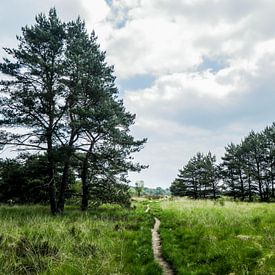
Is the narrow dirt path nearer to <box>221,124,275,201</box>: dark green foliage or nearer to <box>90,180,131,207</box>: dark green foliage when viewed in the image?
<box>90,180,131,207</box>: dark green foliage

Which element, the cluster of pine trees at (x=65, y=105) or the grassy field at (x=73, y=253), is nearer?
the grassy field at (x=73, y=253)

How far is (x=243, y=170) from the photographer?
2377 inches

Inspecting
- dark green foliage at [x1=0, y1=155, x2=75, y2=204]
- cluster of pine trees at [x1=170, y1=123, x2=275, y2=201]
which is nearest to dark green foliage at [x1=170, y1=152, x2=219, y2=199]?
cluster of pine trees at [x1=170, y1=123, x2=275, y2=201]

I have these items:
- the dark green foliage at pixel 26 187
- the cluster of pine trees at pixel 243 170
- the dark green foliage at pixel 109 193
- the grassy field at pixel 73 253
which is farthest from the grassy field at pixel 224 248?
the cluster of pine trees at pixel 243 170

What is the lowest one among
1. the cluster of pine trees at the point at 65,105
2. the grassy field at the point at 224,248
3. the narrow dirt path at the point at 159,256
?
the narrow dirt path at the point at 159,256

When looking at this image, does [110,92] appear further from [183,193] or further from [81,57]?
[183,193]

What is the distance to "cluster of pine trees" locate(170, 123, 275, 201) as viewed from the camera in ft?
189

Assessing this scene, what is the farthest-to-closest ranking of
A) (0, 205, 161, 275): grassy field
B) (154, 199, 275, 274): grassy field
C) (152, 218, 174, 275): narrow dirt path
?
(152, 218, 174, 275): narrow dirt path, (0, 205, 161, 275): grassy field, (154, 199, 275, 274): grassy field

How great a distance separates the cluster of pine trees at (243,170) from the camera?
189ft

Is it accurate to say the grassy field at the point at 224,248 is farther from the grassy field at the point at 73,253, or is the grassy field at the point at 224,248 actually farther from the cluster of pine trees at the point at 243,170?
the cluster of pine trees at the point at 243,170

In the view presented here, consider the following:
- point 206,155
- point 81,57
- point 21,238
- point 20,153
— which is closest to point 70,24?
point 81,57

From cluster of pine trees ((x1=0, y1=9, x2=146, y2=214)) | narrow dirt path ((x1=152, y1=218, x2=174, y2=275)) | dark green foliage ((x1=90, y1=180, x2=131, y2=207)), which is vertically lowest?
narrow dirt path ((x1=152, y1=218, x2=174, y2=275))

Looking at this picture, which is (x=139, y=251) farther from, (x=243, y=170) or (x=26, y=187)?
(x=243, y=170)

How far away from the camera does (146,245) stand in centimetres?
1105
